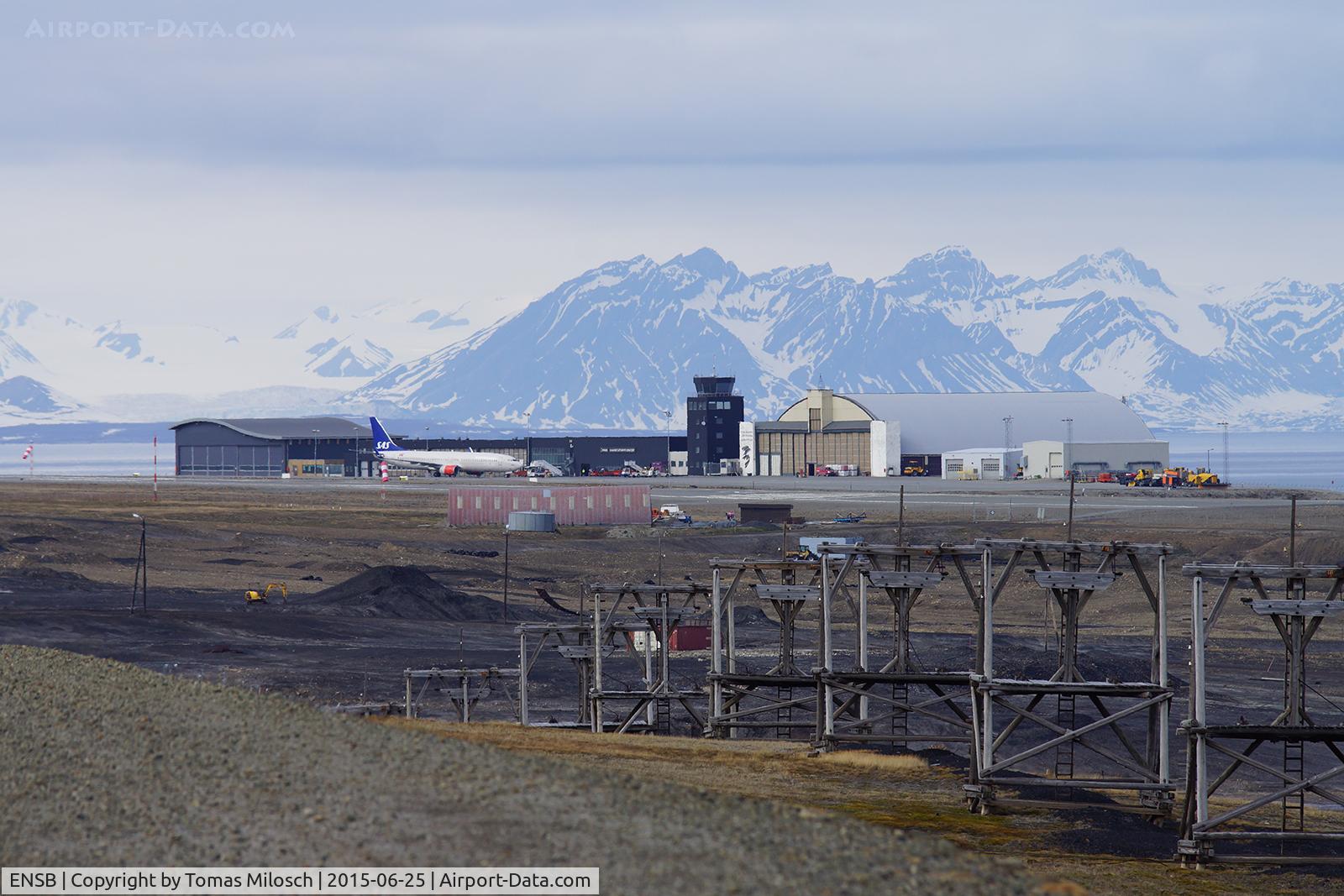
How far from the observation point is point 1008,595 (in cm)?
8812

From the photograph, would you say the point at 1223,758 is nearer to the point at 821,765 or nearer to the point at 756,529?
the point at 821,765

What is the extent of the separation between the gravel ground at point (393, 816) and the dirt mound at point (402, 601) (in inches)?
2067

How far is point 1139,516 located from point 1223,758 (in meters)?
82.2

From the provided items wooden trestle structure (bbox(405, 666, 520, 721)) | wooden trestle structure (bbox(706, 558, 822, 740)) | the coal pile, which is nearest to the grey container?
the coal pile

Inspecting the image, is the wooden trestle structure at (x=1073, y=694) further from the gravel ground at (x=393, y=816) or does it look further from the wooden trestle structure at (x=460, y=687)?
the wooden trestle structure at (x=460, y=687)

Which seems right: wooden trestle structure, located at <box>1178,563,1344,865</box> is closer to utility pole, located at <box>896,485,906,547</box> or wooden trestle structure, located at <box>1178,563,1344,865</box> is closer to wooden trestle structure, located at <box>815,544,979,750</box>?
wooden trestle structure, located at <box>815,544,979,750</box>

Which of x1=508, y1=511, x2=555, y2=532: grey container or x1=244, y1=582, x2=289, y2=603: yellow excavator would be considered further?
x1=508, y1=511, x2=555, y2=532: grey container

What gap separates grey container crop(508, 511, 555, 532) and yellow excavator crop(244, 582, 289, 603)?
3703 cm

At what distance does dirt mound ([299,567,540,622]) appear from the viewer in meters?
77.1

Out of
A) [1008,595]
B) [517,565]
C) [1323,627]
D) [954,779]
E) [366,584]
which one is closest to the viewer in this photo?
[954,779]

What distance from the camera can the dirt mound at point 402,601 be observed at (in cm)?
7712

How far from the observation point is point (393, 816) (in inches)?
752

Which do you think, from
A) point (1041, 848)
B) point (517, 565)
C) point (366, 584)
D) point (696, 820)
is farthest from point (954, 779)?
point (517, 565)

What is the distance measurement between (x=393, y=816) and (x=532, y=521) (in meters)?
103
